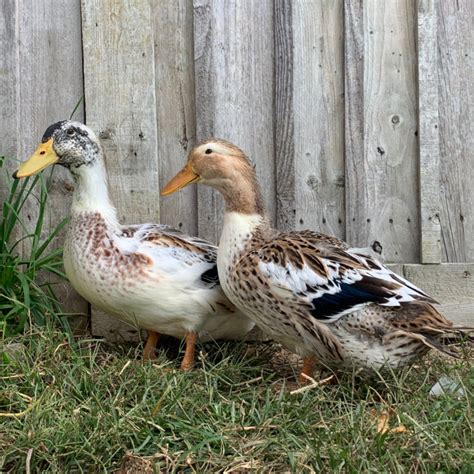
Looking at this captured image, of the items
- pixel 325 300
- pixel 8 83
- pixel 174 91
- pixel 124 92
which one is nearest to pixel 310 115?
pixel 174 91

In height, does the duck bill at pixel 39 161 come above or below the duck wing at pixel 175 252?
above

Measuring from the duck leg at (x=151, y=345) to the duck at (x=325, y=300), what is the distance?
0.54 metres

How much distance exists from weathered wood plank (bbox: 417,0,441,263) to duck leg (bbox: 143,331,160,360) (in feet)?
4.71

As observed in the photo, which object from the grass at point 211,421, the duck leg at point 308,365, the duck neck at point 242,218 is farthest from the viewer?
the duck neck at point 242,218

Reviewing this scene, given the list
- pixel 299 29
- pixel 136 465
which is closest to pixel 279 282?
pixel 136 465

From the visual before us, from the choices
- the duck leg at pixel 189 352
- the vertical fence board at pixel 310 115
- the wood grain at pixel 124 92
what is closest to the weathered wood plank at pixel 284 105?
the vertical fence board at pixel 310 115

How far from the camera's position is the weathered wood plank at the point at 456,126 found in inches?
187

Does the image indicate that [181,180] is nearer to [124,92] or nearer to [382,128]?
[124,92]

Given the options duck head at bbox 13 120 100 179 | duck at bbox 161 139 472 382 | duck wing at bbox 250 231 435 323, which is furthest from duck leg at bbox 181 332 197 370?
duck head at bbox 13 120 100 179

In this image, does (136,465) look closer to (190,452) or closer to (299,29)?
(190,452)

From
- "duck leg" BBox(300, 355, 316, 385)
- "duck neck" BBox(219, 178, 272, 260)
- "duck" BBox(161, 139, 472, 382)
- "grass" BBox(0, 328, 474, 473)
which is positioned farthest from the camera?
"duck neck" BBox(219, 178, 272, 260)

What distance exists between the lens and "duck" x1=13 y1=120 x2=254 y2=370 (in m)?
4.34

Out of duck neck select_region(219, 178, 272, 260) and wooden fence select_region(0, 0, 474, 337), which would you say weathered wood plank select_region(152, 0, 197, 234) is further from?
duck neck select_region(219, 178, 272, 260)

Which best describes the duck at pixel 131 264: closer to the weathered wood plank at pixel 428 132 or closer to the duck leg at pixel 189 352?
the duck leg at pixel 189 352
